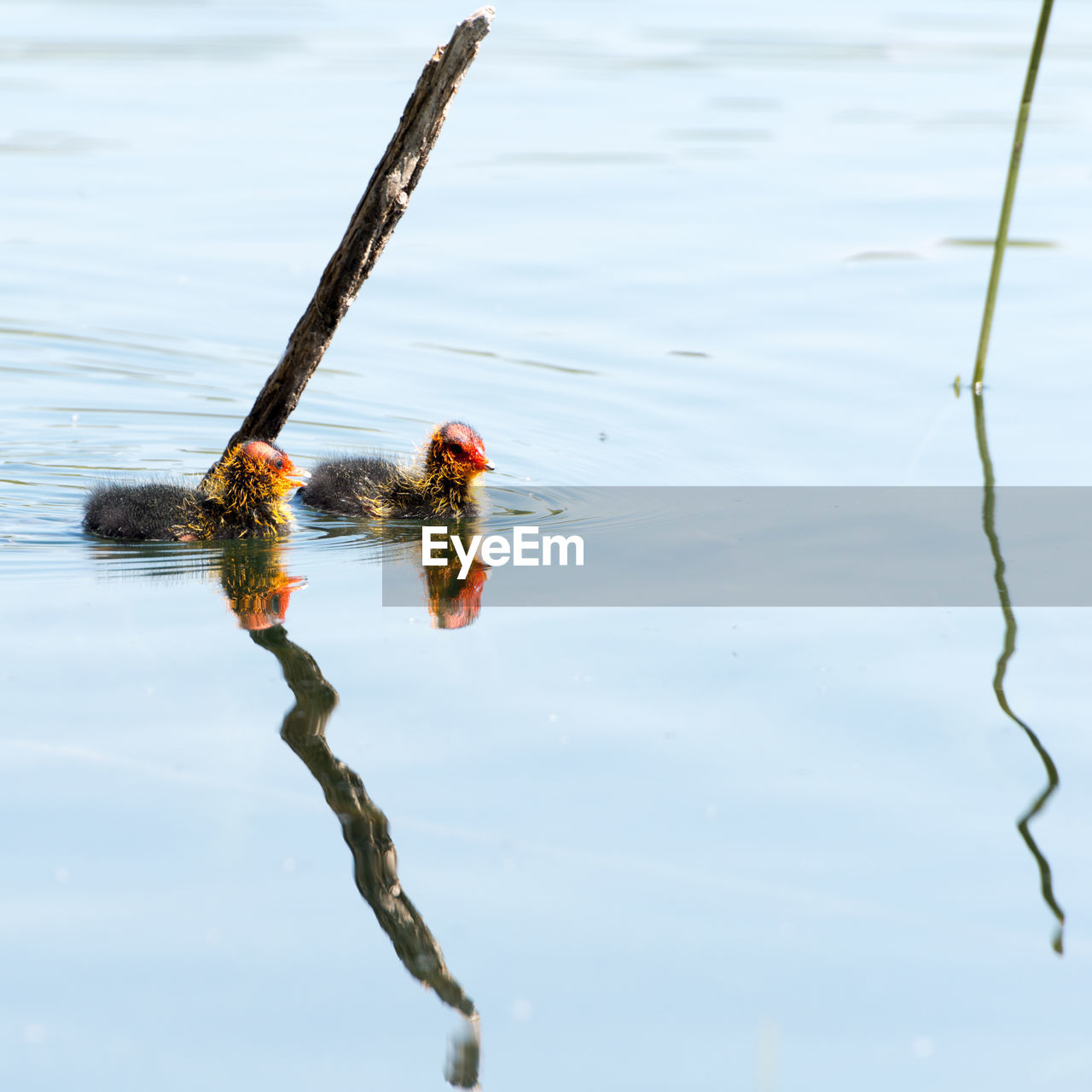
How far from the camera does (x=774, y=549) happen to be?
560cm

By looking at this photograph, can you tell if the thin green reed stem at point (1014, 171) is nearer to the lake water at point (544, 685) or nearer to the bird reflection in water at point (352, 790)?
the lake water at point (544, 685)

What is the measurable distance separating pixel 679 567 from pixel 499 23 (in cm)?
1568

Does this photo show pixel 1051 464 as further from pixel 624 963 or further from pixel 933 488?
pixel 624 963

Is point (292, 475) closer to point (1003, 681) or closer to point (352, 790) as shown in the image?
point (352, 790)

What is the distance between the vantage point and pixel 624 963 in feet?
10.2

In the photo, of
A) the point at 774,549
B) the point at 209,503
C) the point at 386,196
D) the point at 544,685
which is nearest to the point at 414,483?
the point at 209,503

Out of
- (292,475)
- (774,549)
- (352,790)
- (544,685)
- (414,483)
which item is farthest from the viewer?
(414,483)

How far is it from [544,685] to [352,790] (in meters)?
0.82

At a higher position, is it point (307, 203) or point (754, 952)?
point (307, 203)

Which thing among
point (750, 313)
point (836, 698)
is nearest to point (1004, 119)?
point (750, 313)

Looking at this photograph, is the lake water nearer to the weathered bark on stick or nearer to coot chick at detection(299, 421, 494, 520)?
coot chick at detection(299, 421, 494, 520)

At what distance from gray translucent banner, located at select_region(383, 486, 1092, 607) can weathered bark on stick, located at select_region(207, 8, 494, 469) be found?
855mm

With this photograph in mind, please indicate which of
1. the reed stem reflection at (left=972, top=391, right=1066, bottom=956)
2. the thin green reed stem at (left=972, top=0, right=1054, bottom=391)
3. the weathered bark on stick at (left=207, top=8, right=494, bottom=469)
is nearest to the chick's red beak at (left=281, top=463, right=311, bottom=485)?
the weathered bark on stick at (left=207, top=8, right=494, bottom=469)

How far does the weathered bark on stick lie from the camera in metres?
5.14
